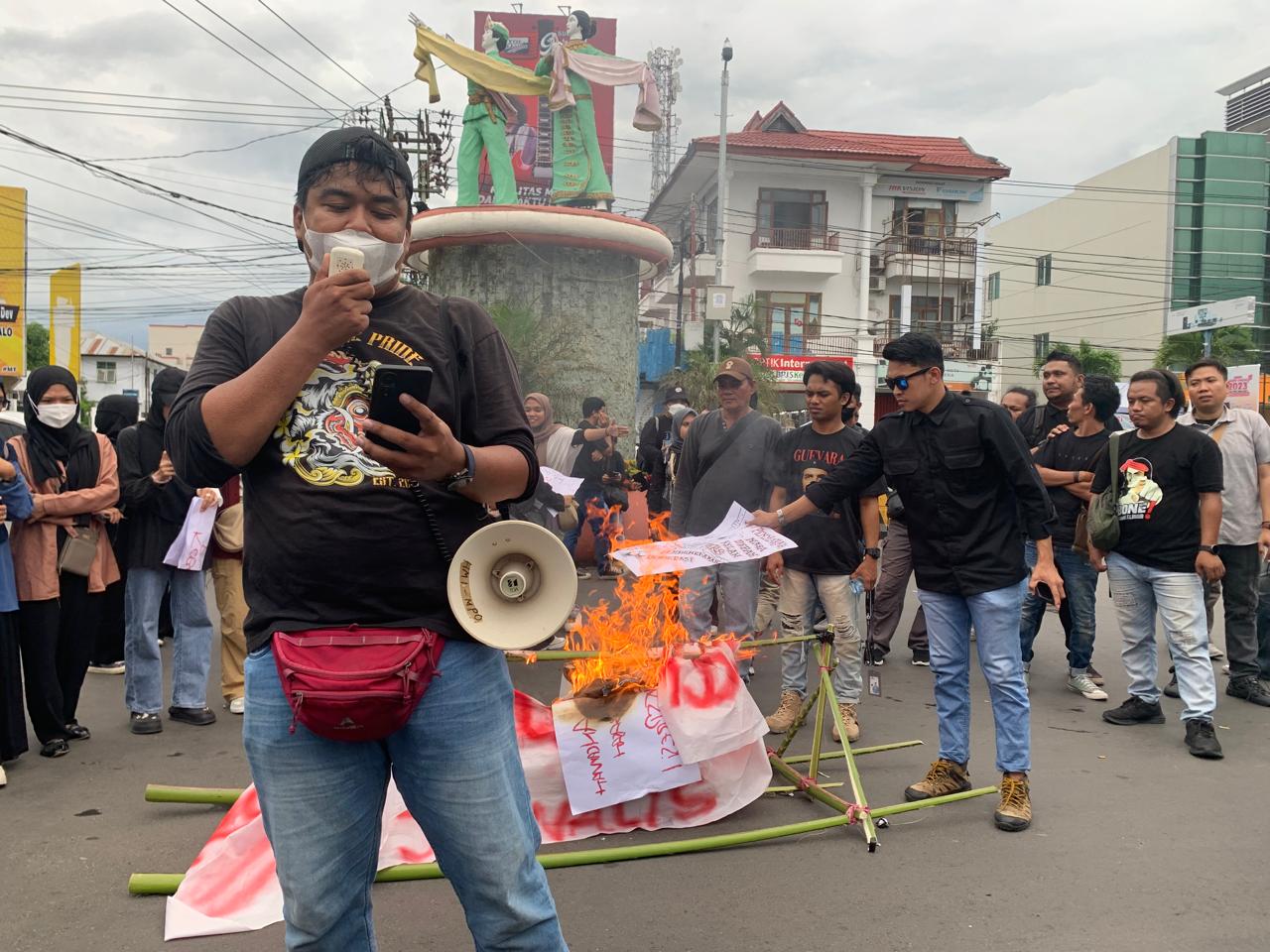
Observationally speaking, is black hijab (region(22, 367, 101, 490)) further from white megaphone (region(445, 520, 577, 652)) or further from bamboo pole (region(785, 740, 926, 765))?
white megaphone (region(445, 520, 577, 652))

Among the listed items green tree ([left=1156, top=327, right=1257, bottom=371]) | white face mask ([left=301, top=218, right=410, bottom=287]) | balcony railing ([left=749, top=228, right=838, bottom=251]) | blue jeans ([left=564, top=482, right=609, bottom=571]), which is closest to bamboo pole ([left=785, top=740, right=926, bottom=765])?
white face mask ([left=301, top=218, right=410, bottom=287])

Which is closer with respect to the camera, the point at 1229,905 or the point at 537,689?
the point at 1229,905

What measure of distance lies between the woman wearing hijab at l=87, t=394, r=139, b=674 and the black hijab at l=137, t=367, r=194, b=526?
3.42ft

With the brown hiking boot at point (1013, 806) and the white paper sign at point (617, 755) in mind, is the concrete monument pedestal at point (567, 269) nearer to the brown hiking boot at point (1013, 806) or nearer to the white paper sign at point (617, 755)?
the white paper sign at point (617, 755)

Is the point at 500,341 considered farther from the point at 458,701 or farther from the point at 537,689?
the point at 537,689

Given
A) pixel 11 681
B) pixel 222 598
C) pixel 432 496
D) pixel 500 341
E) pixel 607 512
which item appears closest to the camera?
pixel 432 496

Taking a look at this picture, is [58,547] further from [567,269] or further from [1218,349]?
[1218,349]

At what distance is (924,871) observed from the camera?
13.0 feet

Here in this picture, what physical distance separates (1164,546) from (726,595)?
259 centimetres

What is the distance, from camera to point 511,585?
191 centimetres

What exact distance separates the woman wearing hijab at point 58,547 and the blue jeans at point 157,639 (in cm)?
19

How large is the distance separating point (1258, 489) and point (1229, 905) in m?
3.86

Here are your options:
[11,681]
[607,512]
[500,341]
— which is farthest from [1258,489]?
[11,681]

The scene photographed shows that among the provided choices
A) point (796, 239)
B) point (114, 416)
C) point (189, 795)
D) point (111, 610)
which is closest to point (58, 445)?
point (111, 610)
